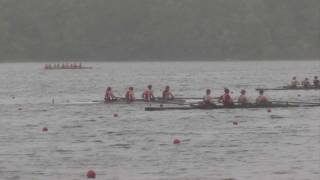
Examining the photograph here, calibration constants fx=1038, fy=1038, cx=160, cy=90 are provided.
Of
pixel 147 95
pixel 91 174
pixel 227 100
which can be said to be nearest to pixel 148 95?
pixel 147 95

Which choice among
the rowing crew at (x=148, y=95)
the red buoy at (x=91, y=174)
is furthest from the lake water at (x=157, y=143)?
the rowing crew at (x=148, y=95)

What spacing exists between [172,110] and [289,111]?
7.07m

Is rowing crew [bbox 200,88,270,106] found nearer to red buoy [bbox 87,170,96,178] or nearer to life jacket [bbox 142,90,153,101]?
life jacket [bbox 142,90,153,101]

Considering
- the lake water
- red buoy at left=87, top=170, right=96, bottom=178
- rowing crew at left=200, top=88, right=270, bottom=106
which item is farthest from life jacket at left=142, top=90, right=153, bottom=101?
red buoy at left=87, top=170, right=96, bottom=178

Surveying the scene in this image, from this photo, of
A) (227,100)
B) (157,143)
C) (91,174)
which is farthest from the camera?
(227,100)

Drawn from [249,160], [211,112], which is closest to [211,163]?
[249,160]

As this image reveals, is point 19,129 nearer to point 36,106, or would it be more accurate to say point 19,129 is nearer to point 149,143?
point 149,143

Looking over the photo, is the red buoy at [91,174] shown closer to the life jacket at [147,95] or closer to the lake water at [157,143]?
the lake water at [157,143]

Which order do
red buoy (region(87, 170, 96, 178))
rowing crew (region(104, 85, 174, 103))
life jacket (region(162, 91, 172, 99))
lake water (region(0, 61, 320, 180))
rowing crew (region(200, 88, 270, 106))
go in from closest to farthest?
red buoy (region(87, 170, 96, 178)), lake water (region(0, 61, 320, 180)), rowing crew (region(200, 88, 270, 106)), life jacket (region(162, 91, 172, 99)), rowing crew (region(104, 85, 174, 103))

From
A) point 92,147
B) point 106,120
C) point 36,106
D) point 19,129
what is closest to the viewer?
point 92,147

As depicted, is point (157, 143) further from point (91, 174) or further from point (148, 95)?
point (148, 95)

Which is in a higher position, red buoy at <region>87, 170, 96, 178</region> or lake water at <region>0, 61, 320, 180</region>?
lake water at <region>0, 61, 320, 180</region>

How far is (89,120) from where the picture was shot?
58.2m

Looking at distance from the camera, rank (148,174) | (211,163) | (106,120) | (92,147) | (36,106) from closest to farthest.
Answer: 1. (148,174)
2. (211,163)
3. (92,147)
4. (106,120)
5. (36,106)
